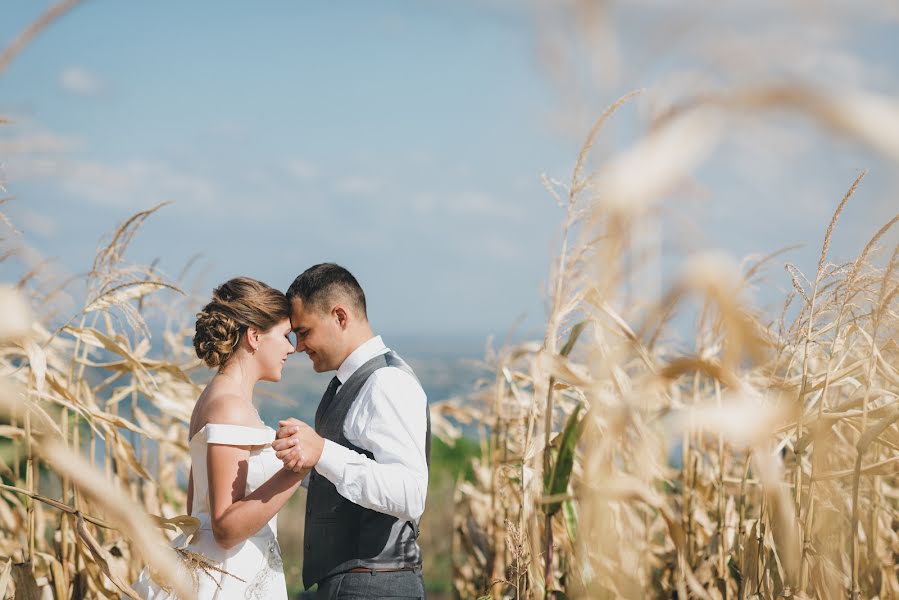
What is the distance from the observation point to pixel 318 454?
215cm

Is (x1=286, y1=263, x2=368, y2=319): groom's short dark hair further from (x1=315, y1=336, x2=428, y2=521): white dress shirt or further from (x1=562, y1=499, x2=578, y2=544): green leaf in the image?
(x1=562, y1=499, x2=578, y2=544): green leaf

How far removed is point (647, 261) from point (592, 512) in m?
0.33

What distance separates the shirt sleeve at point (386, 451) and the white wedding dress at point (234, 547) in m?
0.22

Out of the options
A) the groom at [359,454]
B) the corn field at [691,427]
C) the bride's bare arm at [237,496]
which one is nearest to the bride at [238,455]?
the bride's bare arm at [237,496]

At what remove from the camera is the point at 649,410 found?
3150mm

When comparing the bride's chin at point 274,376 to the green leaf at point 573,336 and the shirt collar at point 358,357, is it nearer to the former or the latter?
the shirt collar at point 358,357

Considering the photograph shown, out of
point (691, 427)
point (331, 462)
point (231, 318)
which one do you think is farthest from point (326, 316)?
point (691, 427)

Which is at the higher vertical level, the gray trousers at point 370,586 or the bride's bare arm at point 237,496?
the bride's bare arm at point 237,496

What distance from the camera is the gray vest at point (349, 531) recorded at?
2.56 meters

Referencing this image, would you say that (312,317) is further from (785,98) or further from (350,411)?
(785,98)

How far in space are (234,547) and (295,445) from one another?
0.58 metres

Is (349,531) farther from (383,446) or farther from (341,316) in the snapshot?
(341,316)

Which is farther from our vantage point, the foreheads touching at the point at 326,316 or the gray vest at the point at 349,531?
the foreheads touching at the point at 326,316

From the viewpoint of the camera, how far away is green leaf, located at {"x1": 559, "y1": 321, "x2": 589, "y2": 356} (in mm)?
1784
